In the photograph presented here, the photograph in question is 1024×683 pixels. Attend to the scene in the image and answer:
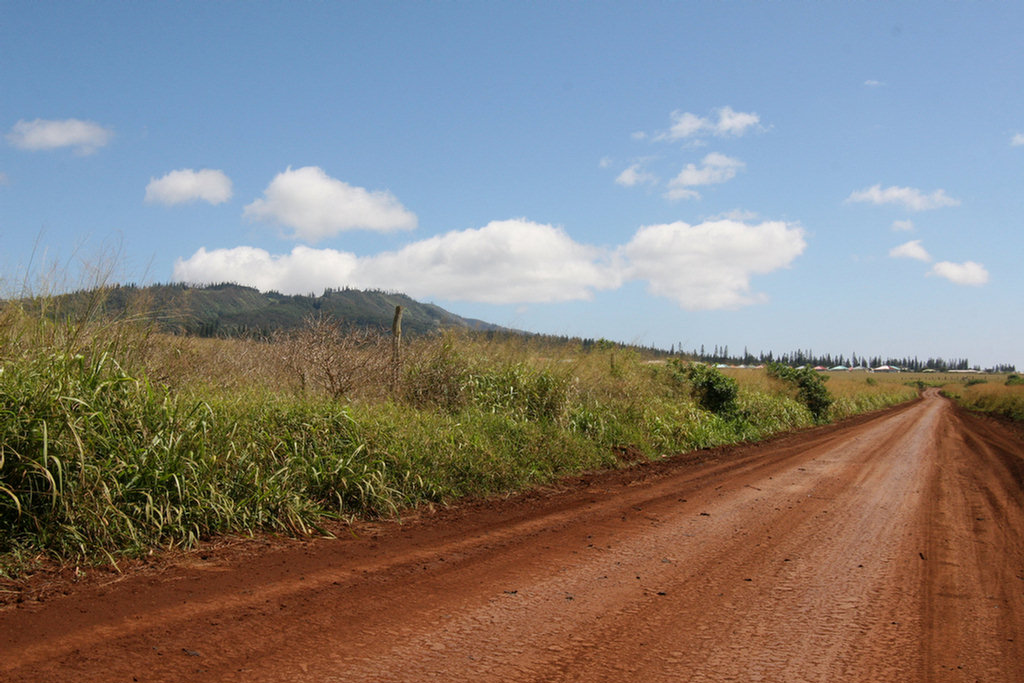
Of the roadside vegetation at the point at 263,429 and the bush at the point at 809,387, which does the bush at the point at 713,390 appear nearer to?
the roadside vegetation at the point at 263,429

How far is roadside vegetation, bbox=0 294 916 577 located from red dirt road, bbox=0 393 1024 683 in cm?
54

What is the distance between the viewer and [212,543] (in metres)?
5.27

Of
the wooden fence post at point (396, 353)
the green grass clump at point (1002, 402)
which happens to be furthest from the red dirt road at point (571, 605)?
the green grass clump at point (1002, 402)

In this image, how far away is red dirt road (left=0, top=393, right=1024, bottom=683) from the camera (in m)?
3.36

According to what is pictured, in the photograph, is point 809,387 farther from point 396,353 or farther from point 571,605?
point 571,605

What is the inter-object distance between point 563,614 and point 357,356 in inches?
297

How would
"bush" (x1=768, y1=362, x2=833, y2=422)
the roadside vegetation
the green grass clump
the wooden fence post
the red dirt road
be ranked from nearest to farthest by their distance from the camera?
the red dirt road < the roadside vegetation < the wooden fence post < "bush" (x1=768, y1=362, x2=833, y2=422) < the green grass clump

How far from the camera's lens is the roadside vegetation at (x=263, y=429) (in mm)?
4891

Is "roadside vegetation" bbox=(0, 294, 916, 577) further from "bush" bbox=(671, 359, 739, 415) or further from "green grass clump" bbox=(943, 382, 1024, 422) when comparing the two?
"green grass clump" bbox=(943, 382, 1024, 422)

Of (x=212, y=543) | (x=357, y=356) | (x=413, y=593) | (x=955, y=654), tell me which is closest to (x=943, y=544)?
(x=955, y=654)

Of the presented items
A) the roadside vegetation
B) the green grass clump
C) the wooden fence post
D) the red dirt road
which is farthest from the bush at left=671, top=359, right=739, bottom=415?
the green grass clump

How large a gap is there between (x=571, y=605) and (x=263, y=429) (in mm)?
4083

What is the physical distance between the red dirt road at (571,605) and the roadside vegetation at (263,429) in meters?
0.54

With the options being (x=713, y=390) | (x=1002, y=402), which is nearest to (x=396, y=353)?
(x=713, y=390)
